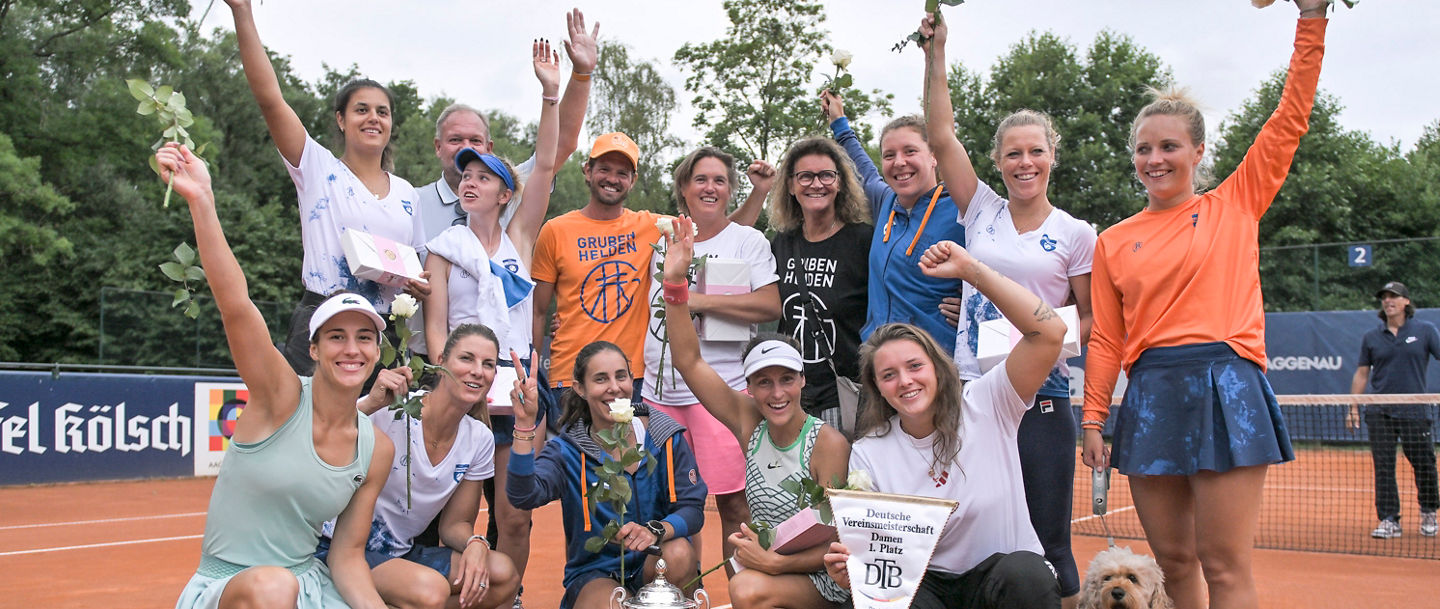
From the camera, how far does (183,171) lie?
331 centimetres

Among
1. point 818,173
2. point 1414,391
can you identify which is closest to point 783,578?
point 818,173

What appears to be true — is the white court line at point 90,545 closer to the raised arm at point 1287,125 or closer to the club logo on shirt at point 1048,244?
the club logo on shirt at point 1048,244

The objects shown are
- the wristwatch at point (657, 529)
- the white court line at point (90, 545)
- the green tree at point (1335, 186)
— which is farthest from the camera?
the green tree at point (1335, 186)

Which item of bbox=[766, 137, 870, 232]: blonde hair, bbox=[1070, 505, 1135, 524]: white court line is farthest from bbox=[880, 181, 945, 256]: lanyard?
bbox=[1070, 505, 1135, 524]: white court line

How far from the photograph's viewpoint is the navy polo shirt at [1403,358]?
9391mm

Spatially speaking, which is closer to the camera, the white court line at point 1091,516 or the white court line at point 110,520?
the white court line at point 110,520

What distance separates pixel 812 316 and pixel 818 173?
2.09 feet

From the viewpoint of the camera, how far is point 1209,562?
3545 mm

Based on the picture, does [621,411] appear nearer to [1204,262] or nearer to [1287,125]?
[1204,262]

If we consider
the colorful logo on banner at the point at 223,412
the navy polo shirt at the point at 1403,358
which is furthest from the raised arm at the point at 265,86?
the colorful logo on banner at the point at 223,412

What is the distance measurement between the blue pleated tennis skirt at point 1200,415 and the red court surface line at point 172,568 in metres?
3.20

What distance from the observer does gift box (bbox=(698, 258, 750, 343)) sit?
4.91 m

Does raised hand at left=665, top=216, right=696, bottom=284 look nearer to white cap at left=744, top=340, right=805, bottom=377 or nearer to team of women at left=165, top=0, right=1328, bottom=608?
team of women at left=165, top=0, right=1328, bottom=608

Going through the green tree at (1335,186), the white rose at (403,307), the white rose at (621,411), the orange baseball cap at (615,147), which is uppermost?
the green tree at (1335,186)
